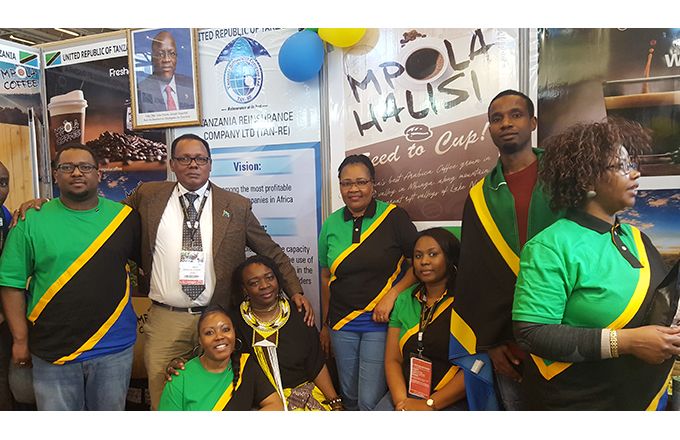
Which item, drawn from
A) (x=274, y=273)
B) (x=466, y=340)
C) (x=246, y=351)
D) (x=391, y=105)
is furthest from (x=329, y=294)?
(x=391, y=105)

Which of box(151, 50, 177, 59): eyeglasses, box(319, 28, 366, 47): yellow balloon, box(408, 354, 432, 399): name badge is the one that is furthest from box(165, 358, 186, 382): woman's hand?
box(319, 28, 366, 47): yellow balloon

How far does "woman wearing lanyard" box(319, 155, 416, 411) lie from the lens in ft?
7.14

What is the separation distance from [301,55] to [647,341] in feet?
6.00

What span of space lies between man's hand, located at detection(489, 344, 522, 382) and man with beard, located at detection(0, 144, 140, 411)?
168cm

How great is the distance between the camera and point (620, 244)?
155cm

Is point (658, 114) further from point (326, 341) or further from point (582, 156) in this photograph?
point (326, 341)

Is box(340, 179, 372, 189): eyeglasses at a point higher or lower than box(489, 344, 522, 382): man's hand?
higher

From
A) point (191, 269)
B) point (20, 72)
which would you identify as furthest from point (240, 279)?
point (20, 72)

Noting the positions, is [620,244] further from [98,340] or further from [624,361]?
[98,340]

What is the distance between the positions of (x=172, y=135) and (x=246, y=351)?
1.27 metres

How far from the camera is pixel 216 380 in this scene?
6.53ft

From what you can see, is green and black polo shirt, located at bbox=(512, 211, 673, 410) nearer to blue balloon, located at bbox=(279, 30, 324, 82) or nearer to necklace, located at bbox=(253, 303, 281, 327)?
necklace, located at bbox=(253, 303, 281, 327)

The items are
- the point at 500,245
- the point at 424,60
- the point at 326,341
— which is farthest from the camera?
the point at 326,341

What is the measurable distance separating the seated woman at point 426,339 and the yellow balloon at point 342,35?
0.98 m
